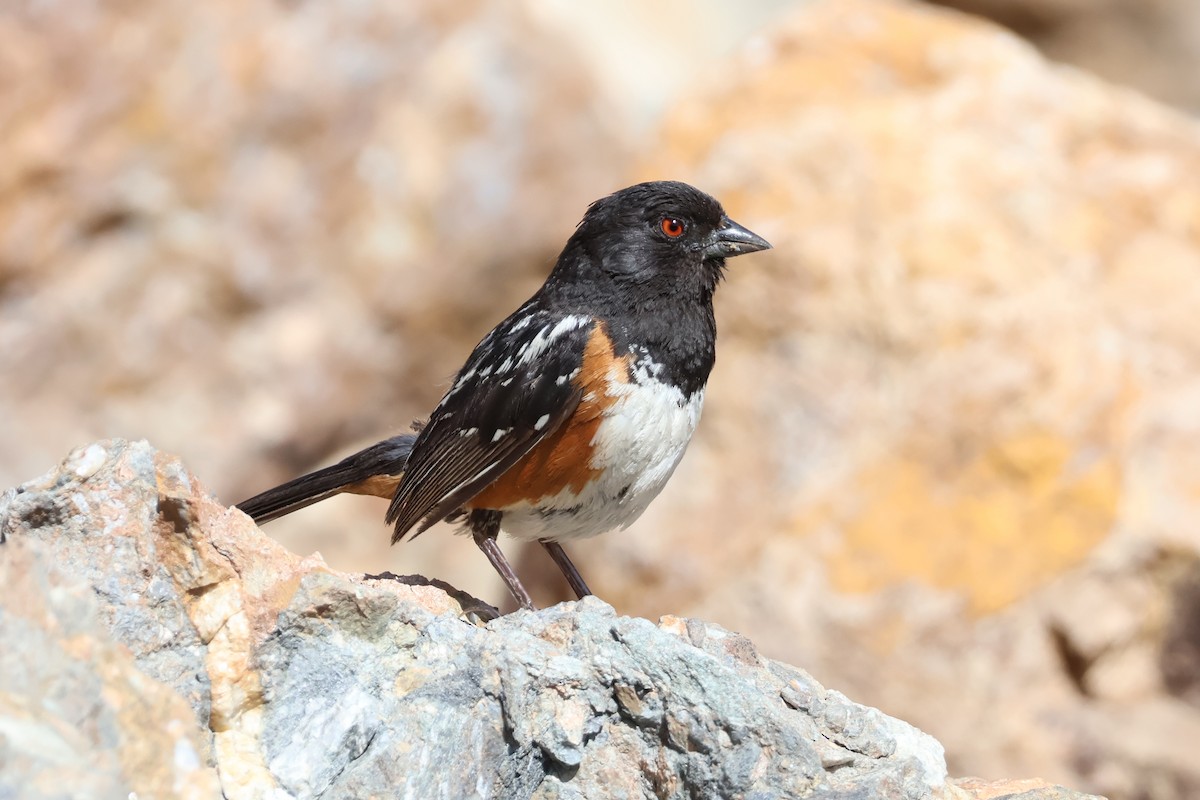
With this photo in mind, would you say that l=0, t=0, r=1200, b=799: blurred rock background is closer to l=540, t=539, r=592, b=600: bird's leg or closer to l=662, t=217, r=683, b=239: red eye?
l=540, t=539, r=592, b=600: bird's leg

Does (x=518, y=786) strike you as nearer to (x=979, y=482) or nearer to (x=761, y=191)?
(x=979, y=482)

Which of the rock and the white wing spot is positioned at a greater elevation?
the rock

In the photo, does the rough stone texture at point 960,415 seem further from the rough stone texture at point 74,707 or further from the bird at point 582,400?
the rough stone texture at point 74,707

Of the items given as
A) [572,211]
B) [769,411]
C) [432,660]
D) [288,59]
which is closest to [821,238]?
[769,411]

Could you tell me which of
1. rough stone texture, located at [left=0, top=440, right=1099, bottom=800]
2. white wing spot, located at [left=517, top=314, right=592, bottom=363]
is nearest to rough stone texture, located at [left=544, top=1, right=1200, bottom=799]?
white wing spot, located at [left=517, top=314, right=592, bottom=363]

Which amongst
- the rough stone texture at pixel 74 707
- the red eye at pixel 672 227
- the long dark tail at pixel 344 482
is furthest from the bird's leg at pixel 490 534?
the rough stone texture at pixel 74 707

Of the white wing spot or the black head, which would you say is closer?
the white wing spot
